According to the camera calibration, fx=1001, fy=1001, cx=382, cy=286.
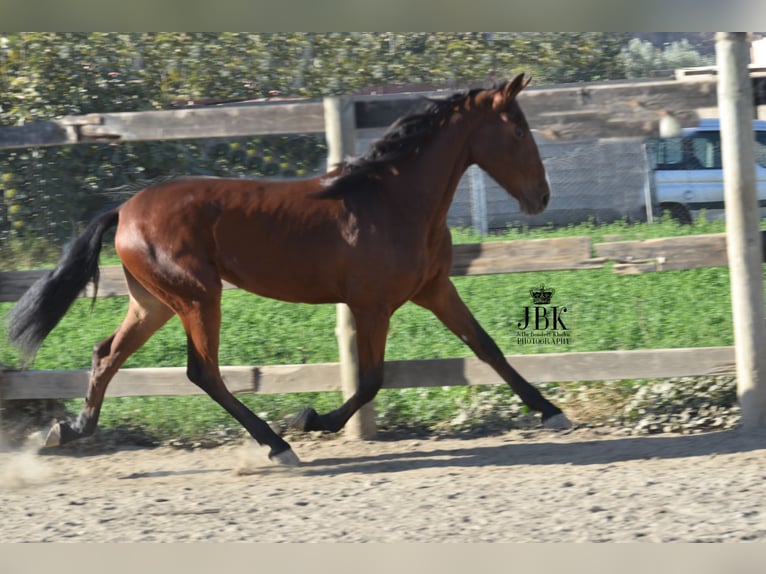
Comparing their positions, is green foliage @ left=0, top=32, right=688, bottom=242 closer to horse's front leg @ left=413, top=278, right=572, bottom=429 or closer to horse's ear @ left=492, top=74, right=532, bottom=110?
horse's ear @ left=492, top=74, right=532, bottom=110

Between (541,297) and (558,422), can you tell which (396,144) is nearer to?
(541,297)

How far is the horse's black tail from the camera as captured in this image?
5.54 metres

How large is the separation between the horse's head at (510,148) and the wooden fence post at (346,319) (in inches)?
28.4

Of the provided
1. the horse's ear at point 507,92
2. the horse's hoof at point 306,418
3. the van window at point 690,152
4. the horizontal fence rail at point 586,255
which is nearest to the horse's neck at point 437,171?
the horse's ear at point 507,92

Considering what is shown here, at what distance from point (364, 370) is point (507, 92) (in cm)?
165

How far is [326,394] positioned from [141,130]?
2041mm

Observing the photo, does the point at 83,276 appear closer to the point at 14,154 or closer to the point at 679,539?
the point at 679,539

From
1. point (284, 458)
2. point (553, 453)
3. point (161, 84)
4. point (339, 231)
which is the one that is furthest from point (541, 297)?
point (161, 84)

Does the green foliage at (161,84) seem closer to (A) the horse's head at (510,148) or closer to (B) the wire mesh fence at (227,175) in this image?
(B) the wire mesh fence at (227,175)

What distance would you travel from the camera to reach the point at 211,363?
5328 mm

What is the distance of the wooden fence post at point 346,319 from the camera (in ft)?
18.3

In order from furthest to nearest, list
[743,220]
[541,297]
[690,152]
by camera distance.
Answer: [690,152], [541,297], [743,220]

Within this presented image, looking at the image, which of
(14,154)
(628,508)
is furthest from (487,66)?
(628,508)

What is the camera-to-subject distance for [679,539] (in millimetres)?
3941
